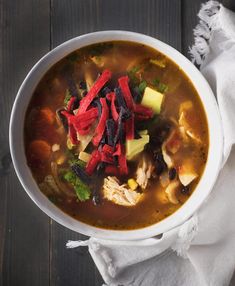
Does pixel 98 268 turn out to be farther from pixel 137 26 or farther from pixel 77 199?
pixel 137 26

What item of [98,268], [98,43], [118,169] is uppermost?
[98,43]

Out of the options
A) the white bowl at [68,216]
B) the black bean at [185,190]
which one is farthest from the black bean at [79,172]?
the black bean at [185,190]

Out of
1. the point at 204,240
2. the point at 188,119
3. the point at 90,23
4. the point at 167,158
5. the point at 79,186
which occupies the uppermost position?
the point at 90,23

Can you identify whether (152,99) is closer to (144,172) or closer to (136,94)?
(136,94)

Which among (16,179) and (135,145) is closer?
(135,145)

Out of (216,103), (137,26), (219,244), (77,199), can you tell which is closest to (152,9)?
(137,26)

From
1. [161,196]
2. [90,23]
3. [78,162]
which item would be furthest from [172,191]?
[90,23]

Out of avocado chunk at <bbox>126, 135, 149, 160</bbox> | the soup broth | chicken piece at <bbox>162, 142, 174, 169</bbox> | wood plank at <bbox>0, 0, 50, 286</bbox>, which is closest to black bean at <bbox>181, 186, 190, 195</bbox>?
the soup broth
